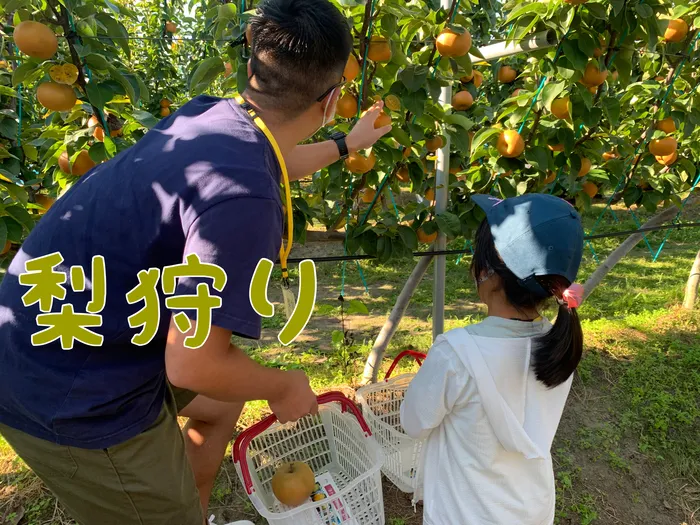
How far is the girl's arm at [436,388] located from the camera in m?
1.15

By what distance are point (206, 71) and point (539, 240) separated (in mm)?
1196

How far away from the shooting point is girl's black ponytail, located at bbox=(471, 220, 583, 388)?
1.09 metres

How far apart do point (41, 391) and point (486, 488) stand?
3.33ft

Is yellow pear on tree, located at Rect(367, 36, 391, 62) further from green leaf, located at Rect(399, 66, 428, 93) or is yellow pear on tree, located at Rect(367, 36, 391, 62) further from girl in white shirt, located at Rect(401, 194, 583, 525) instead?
girl in white shirt, located at Rect(401, 194, 583, 525)

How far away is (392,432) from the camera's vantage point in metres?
1.84

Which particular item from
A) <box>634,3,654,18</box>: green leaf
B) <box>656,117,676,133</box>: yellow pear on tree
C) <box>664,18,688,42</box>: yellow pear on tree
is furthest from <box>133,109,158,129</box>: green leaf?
<box>656,117,676,133</box>: yellow pear on tree

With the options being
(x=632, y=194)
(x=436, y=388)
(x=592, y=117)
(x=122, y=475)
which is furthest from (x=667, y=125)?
(x=122, y=475)

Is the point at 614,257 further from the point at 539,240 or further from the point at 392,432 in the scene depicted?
the point at 539,240

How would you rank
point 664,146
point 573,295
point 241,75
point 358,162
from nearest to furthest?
point 573,295, point 241,75, point 358,162, point 664,146

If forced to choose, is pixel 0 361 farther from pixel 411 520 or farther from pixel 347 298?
pixel 347 298

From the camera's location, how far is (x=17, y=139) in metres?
1.87

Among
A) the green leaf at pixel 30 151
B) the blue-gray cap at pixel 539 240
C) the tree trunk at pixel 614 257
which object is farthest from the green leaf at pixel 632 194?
the green leaf at pixel 30 151

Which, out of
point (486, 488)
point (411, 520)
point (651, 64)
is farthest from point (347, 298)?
point (486, 488)

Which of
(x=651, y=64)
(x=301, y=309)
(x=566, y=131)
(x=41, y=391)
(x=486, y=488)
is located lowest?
(x=486, y=488)
